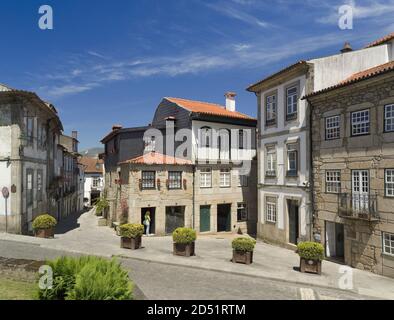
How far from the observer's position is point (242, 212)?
28.8 metres

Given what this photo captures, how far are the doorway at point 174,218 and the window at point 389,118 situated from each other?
15.2 metres

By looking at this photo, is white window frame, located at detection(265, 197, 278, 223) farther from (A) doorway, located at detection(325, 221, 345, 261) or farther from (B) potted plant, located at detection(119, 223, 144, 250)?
(B) potted plant, located at detection(119, 223, 144, 250)

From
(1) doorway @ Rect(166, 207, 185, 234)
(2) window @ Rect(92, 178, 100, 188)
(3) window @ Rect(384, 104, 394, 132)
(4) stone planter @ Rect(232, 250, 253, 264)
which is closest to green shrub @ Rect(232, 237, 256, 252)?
(4) stone planter @ Rect(232, 250, 253, 264)

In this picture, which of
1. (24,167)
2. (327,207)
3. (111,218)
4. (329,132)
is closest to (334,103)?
(329,132)

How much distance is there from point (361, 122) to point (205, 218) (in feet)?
46.0

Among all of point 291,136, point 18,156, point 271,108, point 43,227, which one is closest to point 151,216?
point 43,227

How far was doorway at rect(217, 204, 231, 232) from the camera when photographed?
91.5 feet

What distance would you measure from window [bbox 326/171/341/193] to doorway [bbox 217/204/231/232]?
1059cm

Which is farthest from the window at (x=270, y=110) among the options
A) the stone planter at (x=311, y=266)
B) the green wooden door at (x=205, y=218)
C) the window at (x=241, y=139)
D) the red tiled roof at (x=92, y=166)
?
the red tiled roof at (x=92, y=166)

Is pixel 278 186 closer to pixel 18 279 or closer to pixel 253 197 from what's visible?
pixel 253 197

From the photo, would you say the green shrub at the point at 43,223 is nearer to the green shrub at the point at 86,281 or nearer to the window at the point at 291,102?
the green shrub at the point at 86,281

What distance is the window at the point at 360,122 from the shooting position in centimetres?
1669

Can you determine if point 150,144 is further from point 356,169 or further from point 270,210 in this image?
point 356,169

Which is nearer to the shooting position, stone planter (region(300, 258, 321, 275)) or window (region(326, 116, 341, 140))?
stone planter (region(300, 258, 321, 275))
